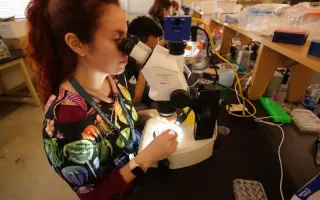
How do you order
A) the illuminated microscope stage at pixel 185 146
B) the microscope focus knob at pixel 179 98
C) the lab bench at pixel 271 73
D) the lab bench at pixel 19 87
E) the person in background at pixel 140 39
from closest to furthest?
the microscope focus knob at pixel 179 98
the illuminated microscope stage at pixel 185 146
the lab bench at pixel 271 73
the person in background at pixel 140 39
the lab bench at pixel 19 87

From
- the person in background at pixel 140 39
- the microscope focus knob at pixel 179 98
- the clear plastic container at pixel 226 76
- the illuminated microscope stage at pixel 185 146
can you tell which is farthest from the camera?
the person in background at pixel 140 39

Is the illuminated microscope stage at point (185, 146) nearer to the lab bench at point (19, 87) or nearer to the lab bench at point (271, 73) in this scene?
the lab bench at point (271, 73)

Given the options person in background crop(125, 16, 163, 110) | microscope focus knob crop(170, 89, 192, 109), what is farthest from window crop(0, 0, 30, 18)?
microscope focus knob crop(170, 89, 192, 109)

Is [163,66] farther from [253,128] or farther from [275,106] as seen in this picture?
[275,106]

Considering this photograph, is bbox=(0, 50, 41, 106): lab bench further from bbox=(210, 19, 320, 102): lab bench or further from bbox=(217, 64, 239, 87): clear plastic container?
bbox=(210, 19, 320, 102): lab bench

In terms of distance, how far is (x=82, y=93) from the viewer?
685 mm

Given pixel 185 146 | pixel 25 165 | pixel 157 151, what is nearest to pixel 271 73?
pixel 185 146

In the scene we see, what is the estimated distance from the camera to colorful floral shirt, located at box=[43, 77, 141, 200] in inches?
23.9

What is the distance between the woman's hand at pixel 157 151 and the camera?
2.07 ft

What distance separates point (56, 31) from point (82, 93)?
241 mm

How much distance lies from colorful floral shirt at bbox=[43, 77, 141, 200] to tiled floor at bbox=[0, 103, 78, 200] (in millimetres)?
1015

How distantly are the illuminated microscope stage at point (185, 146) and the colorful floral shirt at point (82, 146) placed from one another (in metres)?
0.14

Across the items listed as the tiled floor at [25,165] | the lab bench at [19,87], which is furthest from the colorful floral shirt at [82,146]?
the lab bench at [19,87]

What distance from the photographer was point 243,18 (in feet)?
4.36
